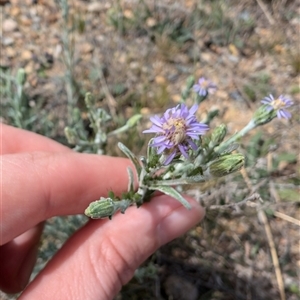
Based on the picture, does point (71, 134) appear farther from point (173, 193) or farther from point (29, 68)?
point (29, 68)

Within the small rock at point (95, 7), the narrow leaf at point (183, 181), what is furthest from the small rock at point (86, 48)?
the narrow leaf at point (183, 181)

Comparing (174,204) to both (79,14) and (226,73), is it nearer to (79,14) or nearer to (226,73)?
(226,73)

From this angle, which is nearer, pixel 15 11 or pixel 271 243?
pixel 271 243

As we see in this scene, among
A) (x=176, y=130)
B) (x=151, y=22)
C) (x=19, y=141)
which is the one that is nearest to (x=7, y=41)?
(x=151, y=22)

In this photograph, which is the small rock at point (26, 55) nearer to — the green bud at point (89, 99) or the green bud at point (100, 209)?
the green bud at point (89, 99)

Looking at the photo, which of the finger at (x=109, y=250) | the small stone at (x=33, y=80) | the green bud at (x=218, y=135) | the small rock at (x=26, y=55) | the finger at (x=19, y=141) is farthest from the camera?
the small rock at (x=26, y=55)

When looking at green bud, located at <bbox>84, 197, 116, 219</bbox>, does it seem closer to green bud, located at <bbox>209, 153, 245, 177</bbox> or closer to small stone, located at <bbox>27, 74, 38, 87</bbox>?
green bud, located at <bbox>209, 153, 245, 177</bbox>

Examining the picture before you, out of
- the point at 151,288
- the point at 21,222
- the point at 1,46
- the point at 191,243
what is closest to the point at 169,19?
the point at 1,46
